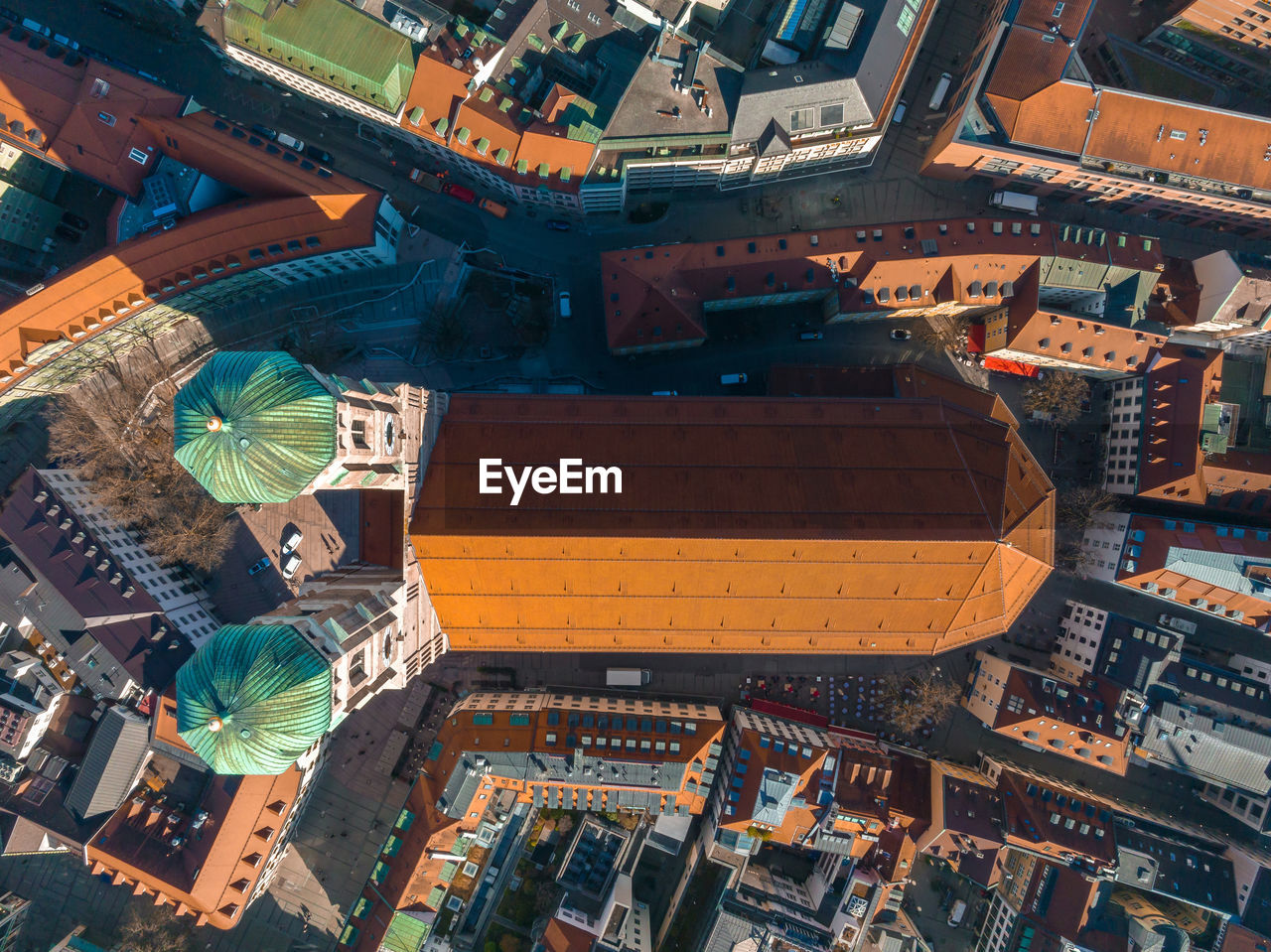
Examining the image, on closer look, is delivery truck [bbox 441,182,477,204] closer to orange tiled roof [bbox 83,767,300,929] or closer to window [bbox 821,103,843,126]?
window [bbox 821,103,843,126]

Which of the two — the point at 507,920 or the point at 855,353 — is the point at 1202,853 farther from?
the point at 507,920

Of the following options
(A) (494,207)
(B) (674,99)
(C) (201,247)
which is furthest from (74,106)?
(B) (674,99)

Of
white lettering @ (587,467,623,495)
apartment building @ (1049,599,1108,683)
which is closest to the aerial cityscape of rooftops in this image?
apartment building @ (1049,599,1108,683)

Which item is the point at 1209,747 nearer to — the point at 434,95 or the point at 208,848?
the point at 208,848

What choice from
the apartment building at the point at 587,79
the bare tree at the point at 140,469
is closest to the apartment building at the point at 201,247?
the bare tree at the point at 140,469

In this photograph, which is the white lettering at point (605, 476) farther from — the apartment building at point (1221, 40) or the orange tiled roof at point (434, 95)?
the apartment building at point (1221, 40)
